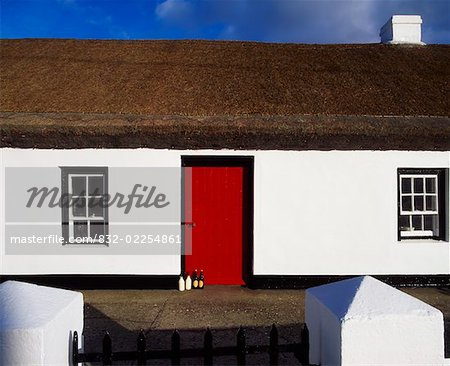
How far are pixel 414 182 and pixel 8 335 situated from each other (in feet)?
23.0

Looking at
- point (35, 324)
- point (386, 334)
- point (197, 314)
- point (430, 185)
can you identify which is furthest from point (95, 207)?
point (430, 185)

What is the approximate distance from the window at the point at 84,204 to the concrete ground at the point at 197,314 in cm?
107

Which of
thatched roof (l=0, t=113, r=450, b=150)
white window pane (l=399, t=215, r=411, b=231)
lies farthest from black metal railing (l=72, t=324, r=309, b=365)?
white window pane (l=399, t=215, r=411, b=231)

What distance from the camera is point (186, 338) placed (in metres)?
4.92

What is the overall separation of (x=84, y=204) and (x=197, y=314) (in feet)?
10.1

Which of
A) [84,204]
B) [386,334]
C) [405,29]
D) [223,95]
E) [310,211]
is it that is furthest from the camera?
[405,29]

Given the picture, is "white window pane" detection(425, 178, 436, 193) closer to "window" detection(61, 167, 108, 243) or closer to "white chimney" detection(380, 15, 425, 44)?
"white chimney" detection(380, 15, 425, 44)

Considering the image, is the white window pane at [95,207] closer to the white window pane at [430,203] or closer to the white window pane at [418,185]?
the white window pane at [418,185]

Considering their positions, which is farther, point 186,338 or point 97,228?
point 97,228

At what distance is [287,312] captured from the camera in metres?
5.96

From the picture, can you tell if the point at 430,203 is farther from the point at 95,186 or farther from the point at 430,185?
the point at 95,186

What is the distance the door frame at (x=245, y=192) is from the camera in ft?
23.7

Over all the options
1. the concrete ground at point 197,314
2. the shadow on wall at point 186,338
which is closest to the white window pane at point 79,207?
the concrete ground at point 197,314

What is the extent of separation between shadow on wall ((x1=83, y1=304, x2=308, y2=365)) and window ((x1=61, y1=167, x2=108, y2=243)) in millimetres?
2108
